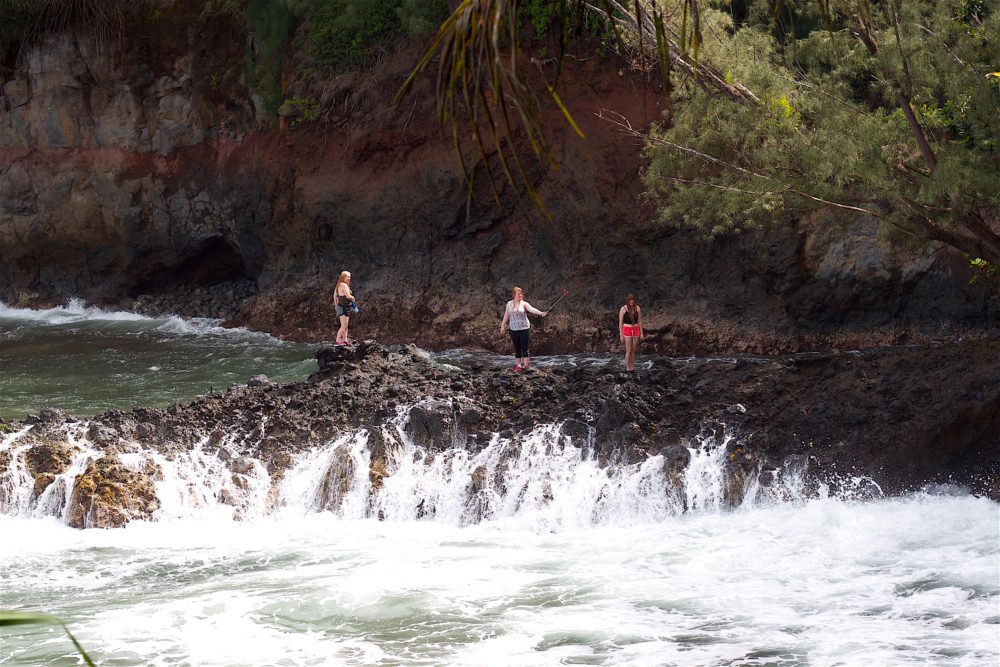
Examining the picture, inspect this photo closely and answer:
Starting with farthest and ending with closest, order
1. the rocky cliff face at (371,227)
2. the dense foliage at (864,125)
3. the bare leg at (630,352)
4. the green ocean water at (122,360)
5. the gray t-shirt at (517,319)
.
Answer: the rocky cliff face at (371,227)
the green ocean water at (122,360)
the gray t-shirt at (517,319)
the bare leg at (630,352)
the dense foliage at (864,125)

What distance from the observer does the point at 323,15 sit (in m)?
27.0

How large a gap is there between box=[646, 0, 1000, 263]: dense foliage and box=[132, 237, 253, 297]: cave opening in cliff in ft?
61.5

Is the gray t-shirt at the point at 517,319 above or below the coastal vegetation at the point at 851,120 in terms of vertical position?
below

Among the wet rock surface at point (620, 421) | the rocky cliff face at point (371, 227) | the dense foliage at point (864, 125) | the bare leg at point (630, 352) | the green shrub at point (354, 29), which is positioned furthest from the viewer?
the green shrub at point (354, 29)

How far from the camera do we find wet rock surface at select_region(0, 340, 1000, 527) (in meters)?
12.6

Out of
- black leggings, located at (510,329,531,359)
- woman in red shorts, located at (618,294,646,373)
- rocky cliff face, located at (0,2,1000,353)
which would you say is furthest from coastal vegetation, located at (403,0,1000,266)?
black leggings, located at (510,329,531,359)

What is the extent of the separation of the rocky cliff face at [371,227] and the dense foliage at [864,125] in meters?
2.57

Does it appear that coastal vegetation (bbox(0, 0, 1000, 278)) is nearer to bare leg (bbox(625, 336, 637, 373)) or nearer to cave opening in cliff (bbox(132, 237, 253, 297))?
bare leg (bbox(625, 336, 637, 373))

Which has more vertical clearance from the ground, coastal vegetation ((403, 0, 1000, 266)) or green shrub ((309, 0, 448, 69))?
green shrub ((309, 0, 448, 69))

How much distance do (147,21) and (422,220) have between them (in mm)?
10652

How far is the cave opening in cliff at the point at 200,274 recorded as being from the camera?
103 feet

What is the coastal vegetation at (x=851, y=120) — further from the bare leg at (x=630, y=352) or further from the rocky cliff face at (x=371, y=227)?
the rocky cliff face at (x=371, y=227)

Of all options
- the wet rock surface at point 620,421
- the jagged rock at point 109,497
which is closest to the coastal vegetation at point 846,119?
the wet rock surface at point 620,421

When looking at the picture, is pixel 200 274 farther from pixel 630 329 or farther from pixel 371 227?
pixel 630 329
